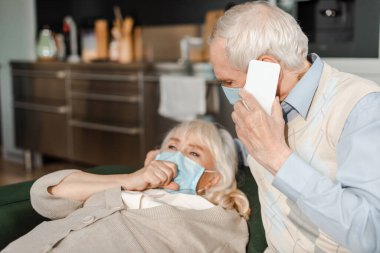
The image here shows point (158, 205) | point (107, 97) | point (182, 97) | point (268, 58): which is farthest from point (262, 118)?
point (107, 97)

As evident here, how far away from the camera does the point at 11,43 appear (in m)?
5.07

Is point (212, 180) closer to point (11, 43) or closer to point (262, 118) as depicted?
point (262, 118)

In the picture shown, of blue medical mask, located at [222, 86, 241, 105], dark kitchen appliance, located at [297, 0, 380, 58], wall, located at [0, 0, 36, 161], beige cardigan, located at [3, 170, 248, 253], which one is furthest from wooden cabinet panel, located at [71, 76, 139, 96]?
blue medical mask, located at [222, 86, 241, 105]

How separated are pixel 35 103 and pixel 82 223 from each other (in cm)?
368

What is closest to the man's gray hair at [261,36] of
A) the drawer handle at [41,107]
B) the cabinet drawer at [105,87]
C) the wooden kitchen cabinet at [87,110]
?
the wooden kitchen cabinet at [87,110]

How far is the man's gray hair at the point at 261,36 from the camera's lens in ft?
3.98

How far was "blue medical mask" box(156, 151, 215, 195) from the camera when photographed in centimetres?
170

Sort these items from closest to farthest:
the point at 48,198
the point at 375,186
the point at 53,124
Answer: the point at 375,186, the point at 48,198, the point at 53,124

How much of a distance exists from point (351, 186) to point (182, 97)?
8.83 feet

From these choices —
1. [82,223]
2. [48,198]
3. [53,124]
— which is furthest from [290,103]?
[53,124]

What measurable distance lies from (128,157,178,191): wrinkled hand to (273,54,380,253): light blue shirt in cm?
54

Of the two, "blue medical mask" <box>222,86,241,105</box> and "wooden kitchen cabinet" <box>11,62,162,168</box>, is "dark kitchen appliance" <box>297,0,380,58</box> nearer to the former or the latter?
"wooden kitchen cabinet" <box>11,62,162,168</box>

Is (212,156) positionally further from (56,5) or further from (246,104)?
(56,5)

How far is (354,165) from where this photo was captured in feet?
3.52
